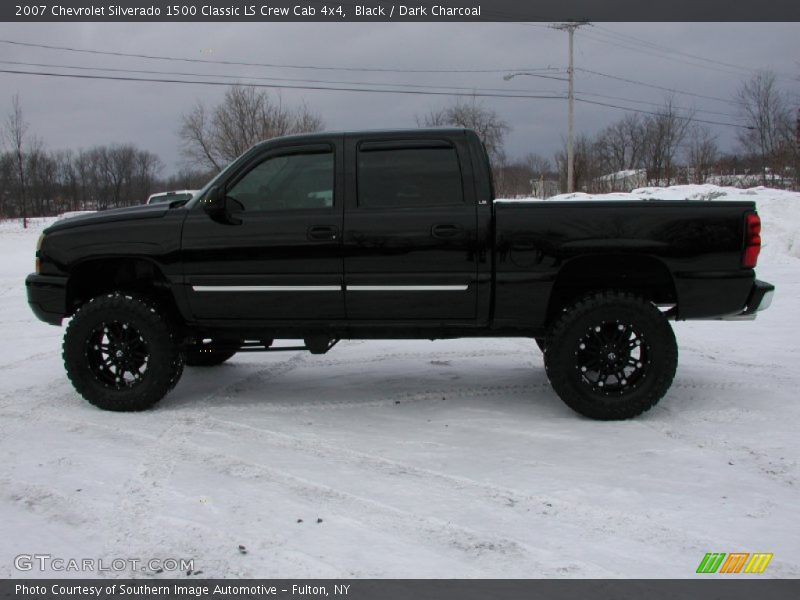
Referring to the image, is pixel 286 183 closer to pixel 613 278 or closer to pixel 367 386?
pixel 367 386

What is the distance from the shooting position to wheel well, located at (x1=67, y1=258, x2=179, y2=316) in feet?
15.9

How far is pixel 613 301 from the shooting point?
14.4ft

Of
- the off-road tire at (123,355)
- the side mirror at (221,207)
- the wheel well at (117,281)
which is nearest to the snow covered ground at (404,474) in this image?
the off-road tire at (123,355)

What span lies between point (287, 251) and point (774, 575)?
330cm

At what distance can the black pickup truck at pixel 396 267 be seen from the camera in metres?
4.38

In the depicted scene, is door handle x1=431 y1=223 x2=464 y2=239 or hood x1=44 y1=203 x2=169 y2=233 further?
hood x1=44 y1=203 x2=169 y2=233

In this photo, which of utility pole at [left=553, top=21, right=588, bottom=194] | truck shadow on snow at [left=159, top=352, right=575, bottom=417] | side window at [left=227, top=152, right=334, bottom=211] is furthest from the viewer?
utility pole at [left=553, top=21, right=588, bottom=194]

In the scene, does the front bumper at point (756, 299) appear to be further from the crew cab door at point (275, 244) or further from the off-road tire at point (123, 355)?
the off-road tire at point (123, 355)

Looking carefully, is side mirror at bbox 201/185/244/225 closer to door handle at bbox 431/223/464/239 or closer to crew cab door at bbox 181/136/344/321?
crew cab door at bbox 181/136/344/321

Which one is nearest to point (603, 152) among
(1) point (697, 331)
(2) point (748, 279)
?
(1) point (697, 331)

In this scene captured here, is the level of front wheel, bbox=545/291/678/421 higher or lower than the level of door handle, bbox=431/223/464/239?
lower

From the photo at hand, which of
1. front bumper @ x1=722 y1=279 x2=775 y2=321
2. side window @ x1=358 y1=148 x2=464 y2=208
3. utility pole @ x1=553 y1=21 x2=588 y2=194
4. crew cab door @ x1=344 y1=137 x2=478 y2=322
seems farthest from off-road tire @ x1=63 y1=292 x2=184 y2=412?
utility pole @ x1=553 y1=21 x2=588 y2=194

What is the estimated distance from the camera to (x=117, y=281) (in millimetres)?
5043

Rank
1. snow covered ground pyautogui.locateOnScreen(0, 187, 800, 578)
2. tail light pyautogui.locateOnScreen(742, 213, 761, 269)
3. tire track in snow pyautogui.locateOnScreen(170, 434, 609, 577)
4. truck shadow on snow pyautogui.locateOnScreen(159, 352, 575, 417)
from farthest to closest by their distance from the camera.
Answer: truck shadow on snow pyautogui.locateOnScreen(159, 352, 575, 417), tail light pyautogui.locateOnScreen(742, 213, 761, 269), snow covered ground pyautogui.locateOnScreen(0, 187, 800, 578), tire track in snow pyautogui.locateOnScreen(170, 434, 609, 577)
